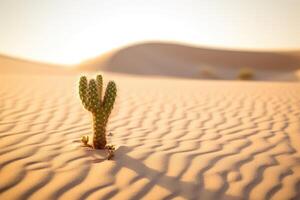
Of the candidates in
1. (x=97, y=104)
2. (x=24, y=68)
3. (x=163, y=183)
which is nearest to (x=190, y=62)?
(x=24, y=68)

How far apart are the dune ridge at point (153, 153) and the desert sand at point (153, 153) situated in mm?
11

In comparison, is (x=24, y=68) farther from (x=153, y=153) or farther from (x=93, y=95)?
(x=153, y=153)

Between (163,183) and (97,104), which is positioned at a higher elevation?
(97,104)

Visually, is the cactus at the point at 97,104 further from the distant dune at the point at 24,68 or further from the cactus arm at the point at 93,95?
the distant dune at the point at 24,68

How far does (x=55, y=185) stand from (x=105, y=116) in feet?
4.30

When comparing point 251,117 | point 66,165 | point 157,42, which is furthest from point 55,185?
point 157,42

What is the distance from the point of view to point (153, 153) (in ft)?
13.3

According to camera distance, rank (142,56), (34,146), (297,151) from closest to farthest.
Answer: (34,146) → (297,151) → (142,56)

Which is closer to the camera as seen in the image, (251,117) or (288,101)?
(251,117)

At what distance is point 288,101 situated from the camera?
312 inches

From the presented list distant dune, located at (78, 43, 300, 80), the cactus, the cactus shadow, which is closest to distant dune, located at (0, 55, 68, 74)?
distant dune, located at (78, 43, 300, 80)

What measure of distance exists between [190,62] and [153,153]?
1503 inches

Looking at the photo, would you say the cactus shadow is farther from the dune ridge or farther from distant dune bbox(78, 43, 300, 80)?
distant dune bbox(78, 43, 300, 80)

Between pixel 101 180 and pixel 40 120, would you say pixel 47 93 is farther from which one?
pixel 101 180
